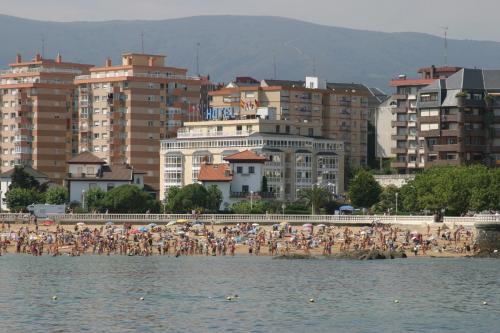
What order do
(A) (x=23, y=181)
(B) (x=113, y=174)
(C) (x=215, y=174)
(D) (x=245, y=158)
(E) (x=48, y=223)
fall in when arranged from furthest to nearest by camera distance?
1. (A) (x=23, y=181)
2. (B) (x=113, y=174)
3. (D) (x=245, y=158)
4. (C) (x=215, y=174)
5. (E) (x=48, y=223)

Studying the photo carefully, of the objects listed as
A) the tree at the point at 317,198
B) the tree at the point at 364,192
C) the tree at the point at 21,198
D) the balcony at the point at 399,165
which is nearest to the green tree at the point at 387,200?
the tree at the point at 364,192

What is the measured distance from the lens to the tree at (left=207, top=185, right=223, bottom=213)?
163375 millimetres

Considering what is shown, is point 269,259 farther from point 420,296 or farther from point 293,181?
point 293,181

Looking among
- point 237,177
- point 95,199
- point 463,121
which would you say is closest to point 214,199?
point 237,177

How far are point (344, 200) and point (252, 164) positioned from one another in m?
14.8

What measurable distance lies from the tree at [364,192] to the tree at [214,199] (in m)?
17.0

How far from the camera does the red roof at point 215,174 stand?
17025cm

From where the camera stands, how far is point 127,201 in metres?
161

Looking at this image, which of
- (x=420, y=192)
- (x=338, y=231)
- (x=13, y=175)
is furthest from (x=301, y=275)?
(x=13, y=175)

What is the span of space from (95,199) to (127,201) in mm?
6602

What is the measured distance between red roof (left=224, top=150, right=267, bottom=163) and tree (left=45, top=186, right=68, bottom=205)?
69.4ft

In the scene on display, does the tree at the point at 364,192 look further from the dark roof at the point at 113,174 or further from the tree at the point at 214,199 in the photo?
the dark roof at the point at 113,174

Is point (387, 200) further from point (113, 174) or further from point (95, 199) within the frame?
point (95, 199)

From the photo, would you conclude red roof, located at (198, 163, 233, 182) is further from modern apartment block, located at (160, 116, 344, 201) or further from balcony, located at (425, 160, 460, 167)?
balcony, located at (425, 160, 460, 167)
